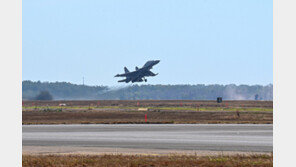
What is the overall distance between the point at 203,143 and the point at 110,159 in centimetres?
1070

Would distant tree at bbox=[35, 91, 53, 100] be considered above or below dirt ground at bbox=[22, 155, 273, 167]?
above

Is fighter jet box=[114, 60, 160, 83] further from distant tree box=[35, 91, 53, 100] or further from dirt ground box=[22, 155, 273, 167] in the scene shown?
dirt ground box=[22, 155, 273, 167]

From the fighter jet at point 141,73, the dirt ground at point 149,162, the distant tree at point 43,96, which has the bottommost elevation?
the dirt ground at point 149,162

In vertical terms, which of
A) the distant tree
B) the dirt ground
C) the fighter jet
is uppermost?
the fighter jet

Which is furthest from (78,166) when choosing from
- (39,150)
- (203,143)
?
(203,143)

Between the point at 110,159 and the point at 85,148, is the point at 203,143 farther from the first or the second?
the point at 110,159

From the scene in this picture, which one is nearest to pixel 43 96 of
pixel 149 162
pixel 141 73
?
pixel 141 73

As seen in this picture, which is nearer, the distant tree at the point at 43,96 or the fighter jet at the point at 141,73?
the fighter jet at the point at 141,73

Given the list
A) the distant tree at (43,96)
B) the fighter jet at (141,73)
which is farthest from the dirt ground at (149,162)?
the distant tree at (43,96)

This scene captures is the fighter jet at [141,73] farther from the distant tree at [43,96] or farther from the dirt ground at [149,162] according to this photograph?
the dirt ground at [149,162]

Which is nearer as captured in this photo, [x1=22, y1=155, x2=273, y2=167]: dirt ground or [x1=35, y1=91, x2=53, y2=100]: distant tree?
[x1=22, y1=155, x2=273, y2=167]: dirt ground

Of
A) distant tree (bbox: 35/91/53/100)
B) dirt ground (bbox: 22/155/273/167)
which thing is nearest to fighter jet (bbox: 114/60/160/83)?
distant tree (bbox: 35/91/53/100)

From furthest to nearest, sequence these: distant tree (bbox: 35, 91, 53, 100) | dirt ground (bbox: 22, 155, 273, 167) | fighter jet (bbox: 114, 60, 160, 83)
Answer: distant tree (bbox: 35, 91, 53, 100), fighter jet (bbox: 114, 60, 160, 83), dirt ground (bbox: 22, 155, 273, 167)

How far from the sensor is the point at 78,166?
18.5 m
